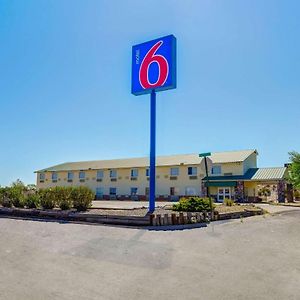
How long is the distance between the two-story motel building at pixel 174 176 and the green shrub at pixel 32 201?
2175 cm

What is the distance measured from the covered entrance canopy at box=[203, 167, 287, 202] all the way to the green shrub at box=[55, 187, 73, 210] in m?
25.3

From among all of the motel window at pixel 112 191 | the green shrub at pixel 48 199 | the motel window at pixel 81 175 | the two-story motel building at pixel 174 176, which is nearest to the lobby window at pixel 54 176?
the two-story motel building at pixel 174 176

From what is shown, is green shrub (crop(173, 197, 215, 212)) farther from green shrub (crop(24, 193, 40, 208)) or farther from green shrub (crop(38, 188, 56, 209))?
green shrub (crop(24, 193, 40, 208))

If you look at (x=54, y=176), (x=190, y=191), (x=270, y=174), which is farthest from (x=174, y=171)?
(x=54, y=176)

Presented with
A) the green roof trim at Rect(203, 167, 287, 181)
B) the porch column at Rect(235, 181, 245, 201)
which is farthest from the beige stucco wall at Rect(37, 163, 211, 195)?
the porch column at Rect(235, 181, 245, 201)

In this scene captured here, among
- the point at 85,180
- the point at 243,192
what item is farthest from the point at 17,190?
the point at 85,180

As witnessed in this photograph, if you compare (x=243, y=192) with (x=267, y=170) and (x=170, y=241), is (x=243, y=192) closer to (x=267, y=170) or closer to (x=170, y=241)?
(x=267, y=170)

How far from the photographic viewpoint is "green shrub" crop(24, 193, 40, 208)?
1673cm

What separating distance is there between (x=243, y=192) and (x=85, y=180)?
87.5ft

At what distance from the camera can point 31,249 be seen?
8.11 metres

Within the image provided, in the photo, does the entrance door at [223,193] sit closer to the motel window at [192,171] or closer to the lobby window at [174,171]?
the motel window at [192,171]

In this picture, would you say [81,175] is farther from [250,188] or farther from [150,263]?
[150,263]

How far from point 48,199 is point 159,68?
28.7ft

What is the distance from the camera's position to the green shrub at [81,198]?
49.9 ft
